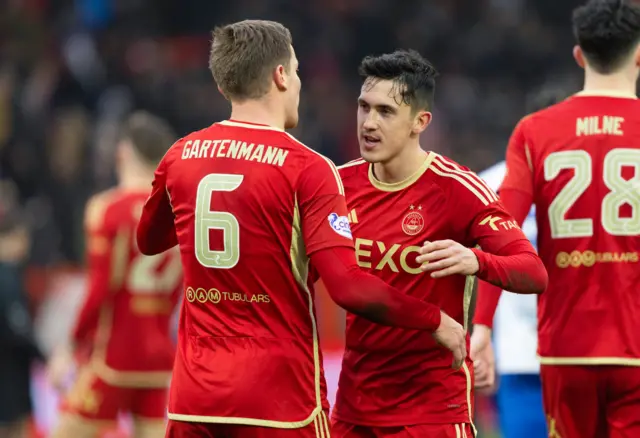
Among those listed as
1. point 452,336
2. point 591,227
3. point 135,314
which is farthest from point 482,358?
point 135,314

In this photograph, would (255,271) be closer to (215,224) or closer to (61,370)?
(215,224)

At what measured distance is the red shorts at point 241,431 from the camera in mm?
4344

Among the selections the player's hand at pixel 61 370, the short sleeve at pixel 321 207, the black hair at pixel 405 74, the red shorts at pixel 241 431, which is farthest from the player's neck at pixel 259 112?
the player's hand at pixel 61 370

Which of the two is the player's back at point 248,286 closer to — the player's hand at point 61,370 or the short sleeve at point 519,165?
the short sleeve at point 519,165

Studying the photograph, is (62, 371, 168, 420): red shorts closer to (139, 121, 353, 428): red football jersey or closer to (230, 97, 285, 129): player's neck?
(139, 121, 353, 428): red football jersey

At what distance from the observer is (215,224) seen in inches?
173

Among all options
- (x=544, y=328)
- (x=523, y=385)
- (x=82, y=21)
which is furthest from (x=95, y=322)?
(x=82, y=21)

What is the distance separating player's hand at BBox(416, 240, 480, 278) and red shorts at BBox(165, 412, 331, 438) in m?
0.62

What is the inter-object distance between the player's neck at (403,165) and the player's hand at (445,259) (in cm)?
51

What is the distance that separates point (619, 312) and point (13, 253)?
549 centimetres

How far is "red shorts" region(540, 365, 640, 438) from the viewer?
208 inches

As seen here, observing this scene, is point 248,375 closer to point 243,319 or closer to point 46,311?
point 243,319

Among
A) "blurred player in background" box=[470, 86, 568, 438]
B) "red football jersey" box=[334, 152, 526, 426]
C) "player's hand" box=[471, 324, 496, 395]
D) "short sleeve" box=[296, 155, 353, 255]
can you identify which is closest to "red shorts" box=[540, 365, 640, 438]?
"player's hand" box=[471, 324, 496, 395]

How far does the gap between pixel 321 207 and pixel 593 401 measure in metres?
1.72
